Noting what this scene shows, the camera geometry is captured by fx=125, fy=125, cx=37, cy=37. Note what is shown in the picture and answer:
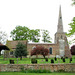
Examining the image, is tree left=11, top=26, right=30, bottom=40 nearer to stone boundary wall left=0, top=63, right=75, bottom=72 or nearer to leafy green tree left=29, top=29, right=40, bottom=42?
leafy green tree left=29, top=29, right=40, bottom=42

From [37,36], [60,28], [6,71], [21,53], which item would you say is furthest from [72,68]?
[37,36]

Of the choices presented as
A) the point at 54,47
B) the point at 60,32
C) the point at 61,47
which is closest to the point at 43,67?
the point at 54,47

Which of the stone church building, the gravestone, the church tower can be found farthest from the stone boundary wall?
the church tower

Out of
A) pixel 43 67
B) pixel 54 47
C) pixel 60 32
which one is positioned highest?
pixel 60 32

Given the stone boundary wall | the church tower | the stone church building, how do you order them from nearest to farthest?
the stone boundary wall
the stone church building
the church tower

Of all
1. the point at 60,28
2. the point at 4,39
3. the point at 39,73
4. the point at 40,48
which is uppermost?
the point at 60,28

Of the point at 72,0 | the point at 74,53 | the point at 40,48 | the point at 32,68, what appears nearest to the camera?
the point at 32,68

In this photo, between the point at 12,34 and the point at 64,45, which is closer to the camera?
the point at 64,45

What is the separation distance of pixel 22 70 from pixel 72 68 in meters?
5.41

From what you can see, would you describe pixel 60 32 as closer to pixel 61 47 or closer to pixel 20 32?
pixel 61 47

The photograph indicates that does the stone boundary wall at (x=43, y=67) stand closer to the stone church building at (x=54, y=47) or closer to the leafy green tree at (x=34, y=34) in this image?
the stone church building at (x=54, y=47)

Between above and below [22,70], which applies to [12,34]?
above

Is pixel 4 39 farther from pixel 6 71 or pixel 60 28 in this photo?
pixel 6 71

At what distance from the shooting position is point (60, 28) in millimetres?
45719
